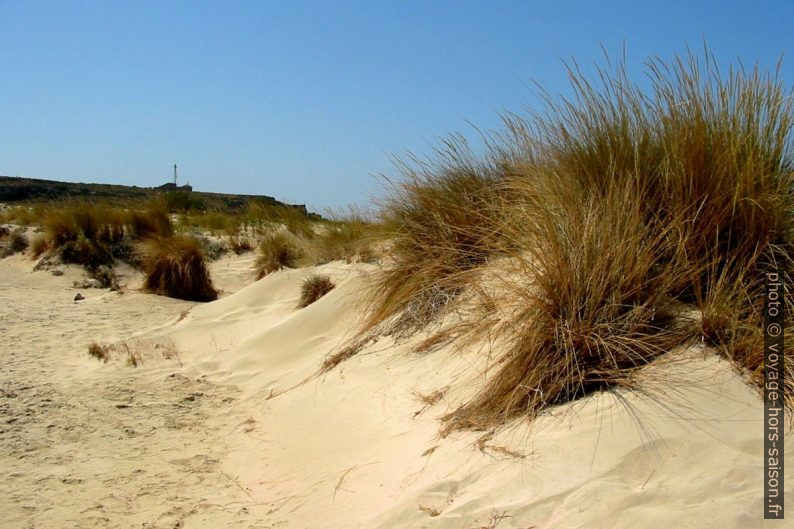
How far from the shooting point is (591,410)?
118 inches

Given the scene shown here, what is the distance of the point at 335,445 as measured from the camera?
4.06 metres

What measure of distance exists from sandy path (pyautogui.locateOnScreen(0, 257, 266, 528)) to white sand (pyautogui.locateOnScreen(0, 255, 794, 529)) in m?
0.02

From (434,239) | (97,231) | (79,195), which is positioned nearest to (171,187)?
(79,195)

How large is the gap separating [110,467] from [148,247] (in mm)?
7685

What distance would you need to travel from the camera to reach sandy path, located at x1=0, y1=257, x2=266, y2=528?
11.5 ft

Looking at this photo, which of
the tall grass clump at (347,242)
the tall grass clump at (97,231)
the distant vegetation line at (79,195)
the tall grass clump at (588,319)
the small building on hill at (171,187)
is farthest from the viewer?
the small building on hill at (171,187)

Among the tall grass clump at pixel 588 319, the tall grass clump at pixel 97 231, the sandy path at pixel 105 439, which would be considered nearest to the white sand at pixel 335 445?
the sandy path at pixel 105 439

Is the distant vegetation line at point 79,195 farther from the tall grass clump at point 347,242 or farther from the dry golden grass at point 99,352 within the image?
the dry golden grass at point 99,352

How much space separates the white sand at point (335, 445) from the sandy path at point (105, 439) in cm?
2

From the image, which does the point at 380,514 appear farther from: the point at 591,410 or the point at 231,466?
the point at 231,466

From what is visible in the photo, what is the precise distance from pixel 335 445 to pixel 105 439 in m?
1.62

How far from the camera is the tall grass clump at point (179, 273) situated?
10.7 m

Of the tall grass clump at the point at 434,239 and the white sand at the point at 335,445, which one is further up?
the tall grass clump at the point at 434,239

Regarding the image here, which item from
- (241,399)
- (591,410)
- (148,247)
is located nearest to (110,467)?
(241,399)
